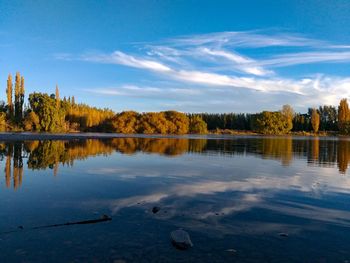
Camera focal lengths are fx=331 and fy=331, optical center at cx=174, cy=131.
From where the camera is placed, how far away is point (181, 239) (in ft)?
22.6

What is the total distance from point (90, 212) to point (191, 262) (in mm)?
4152

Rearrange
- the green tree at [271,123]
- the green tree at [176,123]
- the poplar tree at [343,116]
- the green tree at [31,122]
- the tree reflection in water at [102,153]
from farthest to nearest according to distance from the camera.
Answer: the green tree at [271,123] < the poplar tree at [343,116] < the green tree at [176,123] < the green tree at [31,122] < the tree reflection in water at [102,153]

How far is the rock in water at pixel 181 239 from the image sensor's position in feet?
21.9

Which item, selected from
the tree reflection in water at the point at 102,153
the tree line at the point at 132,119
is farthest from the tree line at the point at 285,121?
the tree reflection in water at the point at 102,153

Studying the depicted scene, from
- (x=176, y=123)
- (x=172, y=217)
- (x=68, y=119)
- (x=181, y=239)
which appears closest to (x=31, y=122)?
(x=68, y=119)

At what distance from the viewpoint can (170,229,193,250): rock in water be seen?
6665mm

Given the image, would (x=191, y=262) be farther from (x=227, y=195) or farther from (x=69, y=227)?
(x=227, y=195)

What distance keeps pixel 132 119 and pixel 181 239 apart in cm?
11840

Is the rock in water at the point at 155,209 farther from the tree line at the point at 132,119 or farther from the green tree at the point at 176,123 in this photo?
the green tree at the point at 176,123

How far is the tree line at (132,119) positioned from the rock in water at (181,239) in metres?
85.8

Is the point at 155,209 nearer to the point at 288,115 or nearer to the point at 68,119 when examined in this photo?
the point at 68,119

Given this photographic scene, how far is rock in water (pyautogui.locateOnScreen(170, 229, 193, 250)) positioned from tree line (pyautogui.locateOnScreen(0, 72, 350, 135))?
282 feet

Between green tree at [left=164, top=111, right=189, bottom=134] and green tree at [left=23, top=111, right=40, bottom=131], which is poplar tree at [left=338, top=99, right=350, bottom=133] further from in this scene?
green tree at [left=23, top=111, right=40, bottom=131]

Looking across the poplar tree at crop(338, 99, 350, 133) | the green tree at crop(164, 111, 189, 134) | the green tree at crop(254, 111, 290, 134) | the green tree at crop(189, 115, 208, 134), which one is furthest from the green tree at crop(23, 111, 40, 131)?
the poplar tree at crop(338, 99, 350, 133)
